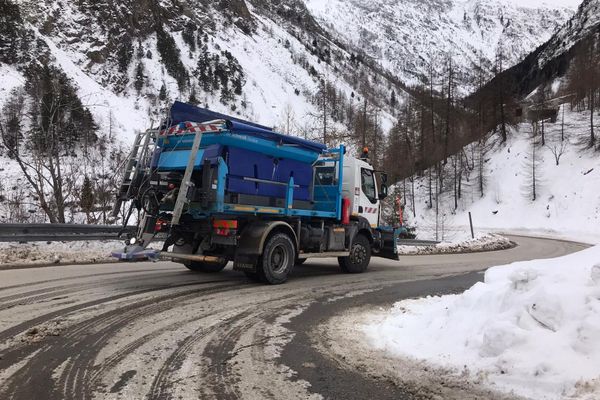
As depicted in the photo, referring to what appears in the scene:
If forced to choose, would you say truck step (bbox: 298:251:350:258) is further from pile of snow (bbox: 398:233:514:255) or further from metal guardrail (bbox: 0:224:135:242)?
pile of snow (bbox: 398:233:514:255)

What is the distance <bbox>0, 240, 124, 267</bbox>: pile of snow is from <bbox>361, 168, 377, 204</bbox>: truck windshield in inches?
273

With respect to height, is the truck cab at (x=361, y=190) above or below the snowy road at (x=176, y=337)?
above

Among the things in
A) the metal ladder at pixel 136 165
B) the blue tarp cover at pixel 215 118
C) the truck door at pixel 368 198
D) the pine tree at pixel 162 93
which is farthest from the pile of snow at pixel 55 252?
the pine tree at pixel 162 93

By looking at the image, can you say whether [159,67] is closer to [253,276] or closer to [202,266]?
[202,266]

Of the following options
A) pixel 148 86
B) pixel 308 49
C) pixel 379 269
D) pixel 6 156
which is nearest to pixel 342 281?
pixel 379 269

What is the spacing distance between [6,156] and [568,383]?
5615cm

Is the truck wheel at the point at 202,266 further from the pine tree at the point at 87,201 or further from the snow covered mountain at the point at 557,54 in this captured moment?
the snow covered mountain at the point at 557,54

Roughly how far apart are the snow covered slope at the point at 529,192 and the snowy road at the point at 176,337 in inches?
1194

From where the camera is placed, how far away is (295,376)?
4238 mm

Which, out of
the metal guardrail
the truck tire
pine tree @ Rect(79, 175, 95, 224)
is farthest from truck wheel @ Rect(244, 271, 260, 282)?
pine tree @ Rect(79, 175, 95, 224)

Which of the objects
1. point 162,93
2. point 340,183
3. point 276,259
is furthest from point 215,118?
point 162,93

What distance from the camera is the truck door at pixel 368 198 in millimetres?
11961

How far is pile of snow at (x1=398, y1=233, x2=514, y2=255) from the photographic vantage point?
63.8ft

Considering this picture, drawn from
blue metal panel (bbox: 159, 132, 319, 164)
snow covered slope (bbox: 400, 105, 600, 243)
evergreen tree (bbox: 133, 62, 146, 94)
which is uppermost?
evergreen tree (bbox: 133, 62, 146, 94)
